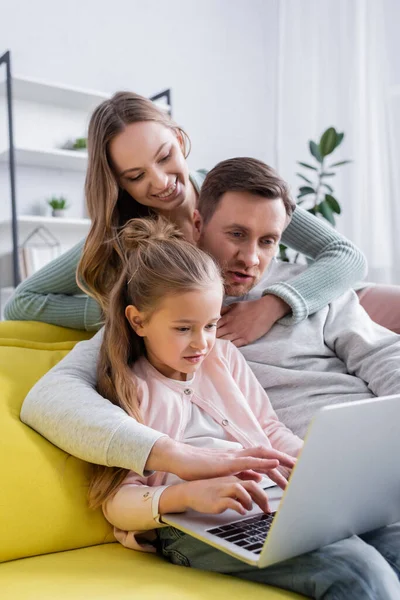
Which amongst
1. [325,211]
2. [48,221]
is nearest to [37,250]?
[48,221]

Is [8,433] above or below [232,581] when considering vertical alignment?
above

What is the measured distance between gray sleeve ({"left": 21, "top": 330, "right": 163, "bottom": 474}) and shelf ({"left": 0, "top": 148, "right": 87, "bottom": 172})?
2.33 metres

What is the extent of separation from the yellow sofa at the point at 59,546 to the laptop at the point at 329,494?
0.07 meters

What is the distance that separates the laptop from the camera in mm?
684

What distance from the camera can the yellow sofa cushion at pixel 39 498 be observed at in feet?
3.12

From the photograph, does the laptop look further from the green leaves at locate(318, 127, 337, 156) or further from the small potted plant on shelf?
the green leaves at locate(318, 127, 337, 156)

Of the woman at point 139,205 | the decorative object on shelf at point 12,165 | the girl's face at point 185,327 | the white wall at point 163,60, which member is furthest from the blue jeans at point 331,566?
the white wall at point 163,60

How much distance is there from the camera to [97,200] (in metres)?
1.49

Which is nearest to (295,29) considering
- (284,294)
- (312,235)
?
(312,235)

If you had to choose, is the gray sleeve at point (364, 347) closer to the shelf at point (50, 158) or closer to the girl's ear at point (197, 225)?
the girl's ear at point (197, 225)

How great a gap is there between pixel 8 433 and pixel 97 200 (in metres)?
0.63

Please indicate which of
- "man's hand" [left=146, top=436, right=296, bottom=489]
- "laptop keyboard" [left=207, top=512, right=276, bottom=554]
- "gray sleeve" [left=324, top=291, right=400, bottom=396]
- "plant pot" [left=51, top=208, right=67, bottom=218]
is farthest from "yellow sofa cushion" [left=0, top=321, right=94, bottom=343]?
"plant pot" [left=51, top=208, right=67, bottom=218]

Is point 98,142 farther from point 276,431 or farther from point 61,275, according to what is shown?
point 276,431

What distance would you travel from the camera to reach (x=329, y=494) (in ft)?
2.42
